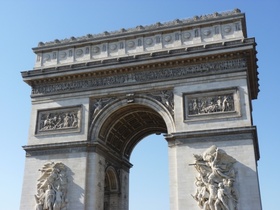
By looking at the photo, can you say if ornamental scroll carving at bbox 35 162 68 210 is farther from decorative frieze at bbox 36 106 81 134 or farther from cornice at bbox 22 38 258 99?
cornice at bbox 22 38 258 99

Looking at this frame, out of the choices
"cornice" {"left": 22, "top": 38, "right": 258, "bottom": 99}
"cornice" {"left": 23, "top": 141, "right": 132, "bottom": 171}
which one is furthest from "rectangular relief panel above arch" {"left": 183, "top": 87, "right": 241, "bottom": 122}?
"cornice" {"left": 23, "top": 141, "right": 132, "bottom": 171}

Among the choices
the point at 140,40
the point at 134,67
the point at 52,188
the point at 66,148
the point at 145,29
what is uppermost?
the point at 145,29

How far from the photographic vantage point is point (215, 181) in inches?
756

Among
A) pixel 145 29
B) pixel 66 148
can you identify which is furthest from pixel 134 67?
pixel 66 148

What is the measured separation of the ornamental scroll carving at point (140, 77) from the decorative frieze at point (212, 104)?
1.24m

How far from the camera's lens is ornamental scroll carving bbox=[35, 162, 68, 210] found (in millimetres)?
21069

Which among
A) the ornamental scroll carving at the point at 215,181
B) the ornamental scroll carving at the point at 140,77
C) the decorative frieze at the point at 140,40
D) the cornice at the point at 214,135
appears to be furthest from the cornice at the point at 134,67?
the ornamental scroll carving at the point at 215,181

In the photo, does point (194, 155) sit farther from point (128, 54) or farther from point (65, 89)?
point (65, 89)

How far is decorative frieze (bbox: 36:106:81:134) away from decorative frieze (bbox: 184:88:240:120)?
20.5ft

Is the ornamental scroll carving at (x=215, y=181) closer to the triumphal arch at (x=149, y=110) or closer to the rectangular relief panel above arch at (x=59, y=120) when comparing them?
the triumphal arch at (x=149, y=110)

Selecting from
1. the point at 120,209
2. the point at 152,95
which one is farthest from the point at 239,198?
the point at 120,209

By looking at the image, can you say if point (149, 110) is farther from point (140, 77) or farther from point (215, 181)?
point (215, 181)

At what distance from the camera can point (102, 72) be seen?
2338 centimetres

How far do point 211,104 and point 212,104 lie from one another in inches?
2.0
